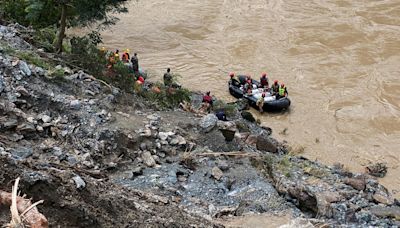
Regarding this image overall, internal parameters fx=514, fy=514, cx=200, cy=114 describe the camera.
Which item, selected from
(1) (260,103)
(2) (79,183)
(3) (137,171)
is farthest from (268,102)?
(2) (79,183)

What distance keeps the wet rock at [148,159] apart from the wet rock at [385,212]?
4.50 meters

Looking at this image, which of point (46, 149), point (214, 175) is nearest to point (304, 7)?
point (214, 175)

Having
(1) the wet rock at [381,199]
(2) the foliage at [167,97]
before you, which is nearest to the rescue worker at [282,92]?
(2) the foliage at [167,97]

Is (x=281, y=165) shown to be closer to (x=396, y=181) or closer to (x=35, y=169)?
(x=396, y=181)

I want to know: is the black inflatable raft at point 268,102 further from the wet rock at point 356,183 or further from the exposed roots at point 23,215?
the exposed roots at point 23,215

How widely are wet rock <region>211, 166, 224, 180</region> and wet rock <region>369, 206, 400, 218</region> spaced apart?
3147mm

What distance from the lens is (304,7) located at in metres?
29.2

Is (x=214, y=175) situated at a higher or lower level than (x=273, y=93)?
higher

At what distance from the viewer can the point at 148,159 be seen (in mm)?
9984

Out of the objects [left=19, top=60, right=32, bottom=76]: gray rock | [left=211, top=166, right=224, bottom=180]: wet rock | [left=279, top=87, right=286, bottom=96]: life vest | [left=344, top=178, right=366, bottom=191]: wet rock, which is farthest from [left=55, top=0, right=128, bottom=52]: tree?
[left=344, top=178, right=366, bottom=191]: wet rock

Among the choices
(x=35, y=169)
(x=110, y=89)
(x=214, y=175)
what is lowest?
(x=214, y=175)

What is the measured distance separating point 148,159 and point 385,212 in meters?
4.91

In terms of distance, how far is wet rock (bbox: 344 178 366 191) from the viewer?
11898 millimetres

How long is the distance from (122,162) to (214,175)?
5.87ft
